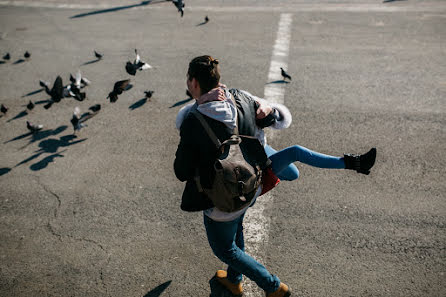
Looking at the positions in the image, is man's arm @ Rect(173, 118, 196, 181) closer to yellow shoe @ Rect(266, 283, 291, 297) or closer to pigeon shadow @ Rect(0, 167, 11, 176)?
yellow shoe @ Rect(266, 283, 291, 297)

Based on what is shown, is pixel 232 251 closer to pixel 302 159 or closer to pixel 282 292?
pixel 282 292

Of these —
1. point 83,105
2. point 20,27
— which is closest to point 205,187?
point 83,105

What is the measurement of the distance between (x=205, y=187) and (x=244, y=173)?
326 mm

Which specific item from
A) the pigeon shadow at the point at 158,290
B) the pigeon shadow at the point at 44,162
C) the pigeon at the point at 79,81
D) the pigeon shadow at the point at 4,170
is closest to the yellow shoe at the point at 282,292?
the pigeon shadow at the point at 158,290

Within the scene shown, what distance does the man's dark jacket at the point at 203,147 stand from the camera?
273cm

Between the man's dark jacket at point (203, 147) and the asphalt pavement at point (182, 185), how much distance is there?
1455mm

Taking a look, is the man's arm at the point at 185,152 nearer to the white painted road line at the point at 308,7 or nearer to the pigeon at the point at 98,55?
the pigeon at the point at 98,55

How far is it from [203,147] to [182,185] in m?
2.66

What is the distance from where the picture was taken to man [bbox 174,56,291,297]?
8.96ft

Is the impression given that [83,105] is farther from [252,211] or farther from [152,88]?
[252,211]

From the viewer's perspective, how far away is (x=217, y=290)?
3.87 m

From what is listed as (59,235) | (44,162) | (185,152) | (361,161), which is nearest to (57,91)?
(44,162)

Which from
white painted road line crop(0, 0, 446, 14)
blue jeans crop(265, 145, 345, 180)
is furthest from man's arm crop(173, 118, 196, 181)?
white painted road line crop(0, 0, 446, 14)

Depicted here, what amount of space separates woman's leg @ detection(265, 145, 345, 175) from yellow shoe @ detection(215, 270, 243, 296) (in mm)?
1379
